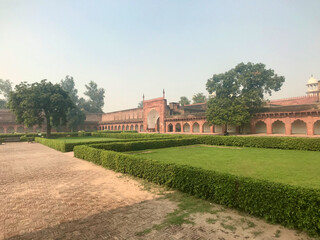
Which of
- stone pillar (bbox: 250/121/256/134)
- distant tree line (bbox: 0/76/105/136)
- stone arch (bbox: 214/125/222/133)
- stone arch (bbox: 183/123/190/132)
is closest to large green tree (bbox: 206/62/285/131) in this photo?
stone pillar (bbox: 250/121/256/134)

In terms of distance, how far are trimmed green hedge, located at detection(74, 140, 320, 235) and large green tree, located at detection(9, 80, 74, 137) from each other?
2871cm

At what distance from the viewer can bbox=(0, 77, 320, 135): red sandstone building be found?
23728 millimetres

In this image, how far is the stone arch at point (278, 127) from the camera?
25.6 metres

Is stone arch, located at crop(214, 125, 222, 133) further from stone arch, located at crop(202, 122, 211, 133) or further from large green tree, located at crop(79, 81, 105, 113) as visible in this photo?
large green tree, located at crop(79, 81, 105, 113)

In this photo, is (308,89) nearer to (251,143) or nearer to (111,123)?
(251,143)

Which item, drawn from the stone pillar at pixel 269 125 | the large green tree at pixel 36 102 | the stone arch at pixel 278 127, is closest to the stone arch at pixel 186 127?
the stone pillar at pixel 269 125

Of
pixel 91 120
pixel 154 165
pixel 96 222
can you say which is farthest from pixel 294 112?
pixel 91 120

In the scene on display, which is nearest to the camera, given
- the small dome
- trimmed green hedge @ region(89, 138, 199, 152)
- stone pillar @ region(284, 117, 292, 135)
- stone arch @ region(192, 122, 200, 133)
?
trimmed green hedge @ region(89, 138, 199, 152)

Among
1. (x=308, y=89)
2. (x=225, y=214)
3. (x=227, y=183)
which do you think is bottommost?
(x=225, y=214)

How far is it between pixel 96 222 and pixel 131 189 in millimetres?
2259

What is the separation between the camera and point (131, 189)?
6426mm

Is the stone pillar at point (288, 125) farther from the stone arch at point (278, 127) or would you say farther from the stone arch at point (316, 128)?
the stone arch at point (316, 128)

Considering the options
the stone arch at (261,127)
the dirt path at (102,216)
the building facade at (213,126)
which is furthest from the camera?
the stone arch at (261,127)

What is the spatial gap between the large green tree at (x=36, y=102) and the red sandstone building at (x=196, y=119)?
57.0 feet
